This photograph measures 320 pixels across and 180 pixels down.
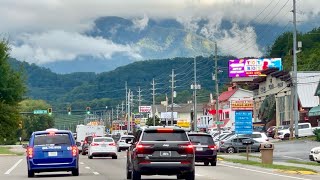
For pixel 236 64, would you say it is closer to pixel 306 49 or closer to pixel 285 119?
pixel 306 49

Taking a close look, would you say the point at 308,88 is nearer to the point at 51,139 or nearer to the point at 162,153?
the point at 51,139

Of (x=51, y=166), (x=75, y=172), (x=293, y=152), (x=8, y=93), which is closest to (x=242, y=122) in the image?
(x=293, y=152)

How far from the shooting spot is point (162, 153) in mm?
25359

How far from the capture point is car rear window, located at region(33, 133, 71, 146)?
31734 millimetres

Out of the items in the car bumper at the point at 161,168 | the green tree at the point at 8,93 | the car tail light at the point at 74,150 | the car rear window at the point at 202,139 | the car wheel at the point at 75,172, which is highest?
the green tree at the point at 8,93

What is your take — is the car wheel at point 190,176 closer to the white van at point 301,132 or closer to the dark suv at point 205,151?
the dark suv at point 205,151

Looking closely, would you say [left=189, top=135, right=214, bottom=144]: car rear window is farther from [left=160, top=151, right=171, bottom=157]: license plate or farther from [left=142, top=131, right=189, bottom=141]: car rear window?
[left=160, top=151, right=171, bottom=157]: license plate

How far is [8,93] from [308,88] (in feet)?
163

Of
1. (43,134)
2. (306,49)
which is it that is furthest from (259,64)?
(43,134)

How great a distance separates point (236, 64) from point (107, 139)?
106 meters

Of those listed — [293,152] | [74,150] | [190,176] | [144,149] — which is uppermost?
[144,149]

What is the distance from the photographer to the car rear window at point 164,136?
84.1 ft

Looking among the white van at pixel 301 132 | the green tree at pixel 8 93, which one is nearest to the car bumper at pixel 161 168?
the green tree at pixel 8 93

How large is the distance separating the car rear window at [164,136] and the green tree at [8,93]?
5680cm
